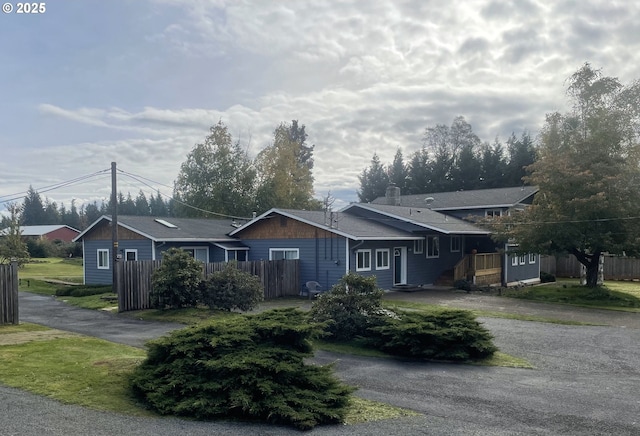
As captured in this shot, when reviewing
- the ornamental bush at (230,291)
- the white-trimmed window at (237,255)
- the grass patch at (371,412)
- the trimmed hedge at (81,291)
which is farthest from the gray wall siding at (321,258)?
the grass patch at (371,412)

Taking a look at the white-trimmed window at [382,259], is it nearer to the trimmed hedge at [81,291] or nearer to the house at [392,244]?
the house at [392,244]

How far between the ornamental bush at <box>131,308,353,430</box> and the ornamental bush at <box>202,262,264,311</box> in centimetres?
1000

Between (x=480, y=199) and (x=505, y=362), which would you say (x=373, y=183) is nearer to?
(x=480, y=199)

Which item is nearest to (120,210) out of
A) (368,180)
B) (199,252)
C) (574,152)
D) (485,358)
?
(368,180)

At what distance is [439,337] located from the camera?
448 inches

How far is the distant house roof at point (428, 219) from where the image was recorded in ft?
89.8

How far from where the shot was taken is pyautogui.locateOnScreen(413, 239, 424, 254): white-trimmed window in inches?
1105

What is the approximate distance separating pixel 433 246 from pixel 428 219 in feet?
5.12

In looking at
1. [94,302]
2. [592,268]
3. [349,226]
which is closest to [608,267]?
[592,268]

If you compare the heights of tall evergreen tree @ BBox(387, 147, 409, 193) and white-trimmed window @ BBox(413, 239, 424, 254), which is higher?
tall evergreen tree @ BBox(387, 147, 409, 193)

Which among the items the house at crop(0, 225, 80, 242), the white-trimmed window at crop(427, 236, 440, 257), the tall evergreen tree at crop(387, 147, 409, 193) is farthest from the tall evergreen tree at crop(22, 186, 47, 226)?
the white-trimmed window at crop(427, 236, 440, 257)

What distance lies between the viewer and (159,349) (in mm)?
8055

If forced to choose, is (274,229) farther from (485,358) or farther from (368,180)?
(368,180)

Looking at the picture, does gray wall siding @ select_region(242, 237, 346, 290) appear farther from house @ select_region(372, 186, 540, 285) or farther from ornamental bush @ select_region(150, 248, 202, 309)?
house @ select_region(372, 186, 540, 285)
